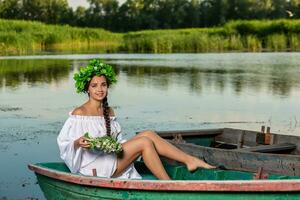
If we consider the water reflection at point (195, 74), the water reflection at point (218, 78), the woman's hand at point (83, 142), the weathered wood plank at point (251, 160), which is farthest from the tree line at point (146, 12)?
the woman's hand at point (83, 142)

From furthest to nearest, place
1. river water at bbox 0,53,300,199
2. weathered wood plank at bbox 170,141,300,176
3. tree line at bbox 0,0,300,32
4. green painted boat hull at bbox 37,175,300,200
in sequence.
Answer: tree line at bbox 0,0,300,32 < river water at bbox 0,53,300,199 < weathered wood plank at bbox 170,141,300,176 < green painted boat hull at bbox 37,175,300,200

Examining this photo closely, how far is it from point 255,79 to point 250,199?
16.7 meters

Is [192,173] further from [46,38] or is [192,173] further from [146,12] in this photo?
[146,12]

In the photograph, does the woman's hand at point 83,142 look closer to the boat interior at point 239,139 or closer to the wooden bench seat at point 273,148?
the wooden bench seat at point 273,148

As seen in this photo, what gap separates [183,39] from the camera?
42125 mm

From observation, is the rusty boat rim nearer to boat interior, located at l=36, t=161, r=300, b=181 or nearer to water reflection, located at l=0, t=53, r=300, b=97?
boat interior, located at l=36, t=161, r=300, b=181

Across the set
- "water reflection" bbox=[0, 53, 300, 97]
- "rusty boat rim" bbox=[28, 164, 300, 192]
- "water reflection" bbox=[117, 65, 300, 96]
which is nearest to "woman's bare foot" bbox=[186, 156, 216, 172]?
"rusty boat rim" bbox=[28, 164, 300, 192]

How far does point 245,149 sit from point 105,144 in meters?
1.92

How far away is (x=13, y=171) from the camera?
8.55m

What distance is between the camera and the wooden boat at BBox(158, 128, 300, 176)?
6.44 meters

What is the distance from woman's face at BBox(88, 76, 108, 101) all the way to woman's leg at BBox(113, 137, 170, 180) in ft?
1.50

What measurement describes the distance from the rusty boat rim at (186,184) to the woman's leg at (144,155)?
0.50m

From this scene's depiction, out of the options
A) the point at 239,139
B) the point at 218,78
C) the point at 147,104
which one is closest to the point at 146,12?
the point at 218,78

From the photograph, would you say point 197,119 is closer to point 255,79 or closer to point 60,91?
point 60,91
